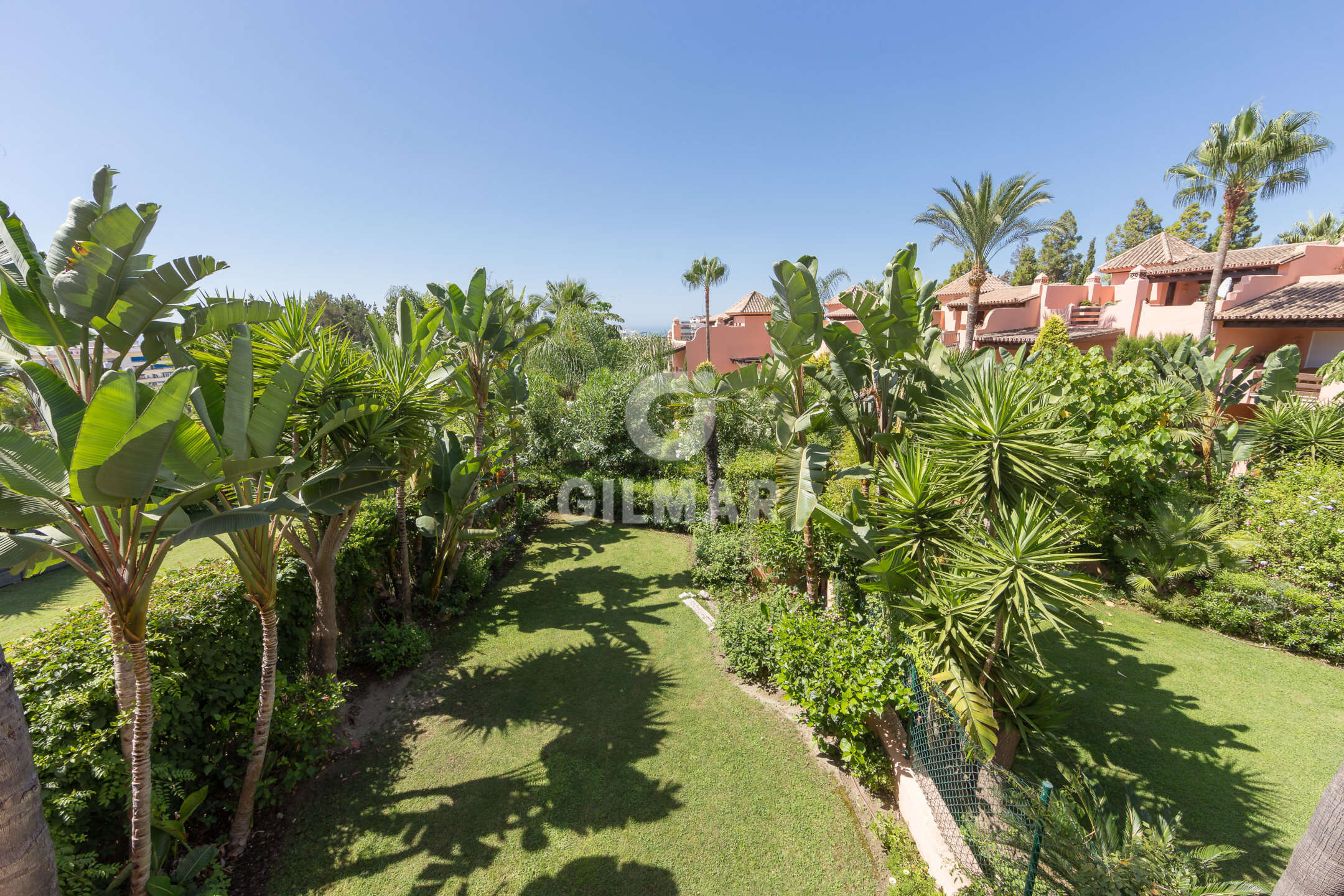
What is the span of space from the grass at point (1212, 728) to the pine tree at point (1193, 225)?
53053 millimetres

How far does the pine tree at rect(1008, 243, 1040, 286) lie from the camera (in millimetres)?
50219

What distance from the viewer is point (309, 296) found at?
202 inches

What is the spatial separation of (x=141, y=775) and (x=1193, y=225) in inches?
2580

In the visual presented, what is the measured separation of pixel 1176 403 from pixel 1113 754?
6.40 metres

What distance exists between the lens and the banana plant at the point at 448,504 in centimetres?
784

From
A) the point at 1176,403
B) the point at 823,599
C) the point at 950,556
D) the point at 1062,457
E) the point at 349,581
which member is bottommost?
the point at 823,599

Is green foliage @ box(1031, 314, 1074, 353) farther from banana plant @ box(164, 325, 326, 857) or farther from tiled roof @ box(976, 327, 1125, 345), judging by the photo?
banana plant @ box(164, 325, 326, 857)

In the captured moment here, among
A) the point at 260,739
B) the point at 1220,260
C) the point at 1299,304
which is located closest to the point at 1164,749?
the point at 260,739

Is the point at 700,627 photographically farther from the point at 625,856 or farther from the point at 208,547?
the point at 208,547

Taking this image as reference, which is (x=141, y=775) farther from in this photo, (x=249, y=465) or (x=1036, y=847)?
(x=1036, y=847)

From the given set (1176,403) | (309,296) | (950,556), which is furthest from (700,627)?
(1176,403)

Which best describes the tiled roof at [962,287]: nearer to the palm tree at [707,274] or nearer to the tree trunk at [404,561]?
the palm tree at [707,274]

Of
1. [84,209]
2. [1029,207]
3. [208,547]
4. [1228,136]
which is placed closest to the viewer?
[84,209]

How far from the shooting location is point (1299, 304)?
16312 millimetres
